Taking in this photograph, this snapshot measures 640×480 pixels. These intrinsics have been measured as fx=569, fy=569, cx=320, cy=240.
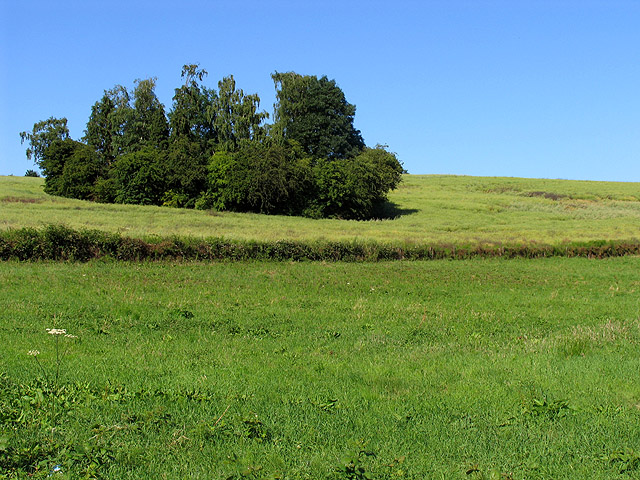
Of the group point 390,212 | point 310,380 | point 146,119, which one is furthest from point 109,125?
point 310,380

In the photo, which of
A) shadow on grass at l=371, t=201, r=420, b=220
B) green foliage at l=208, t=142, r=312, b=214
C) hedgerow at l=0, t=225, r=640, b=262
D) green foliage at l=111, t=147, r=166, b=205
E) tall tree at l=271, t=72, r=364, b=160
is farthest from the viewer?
tall tree at l=271, t=72, r=364, b=160

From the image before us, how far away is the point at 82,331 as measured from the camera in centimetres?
1054

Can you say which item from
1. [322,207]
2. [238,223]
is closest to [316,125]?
[322,207]

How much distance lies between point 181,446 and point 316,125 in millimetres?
69589

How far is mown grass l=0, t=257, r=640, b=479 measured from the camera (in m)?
5.26

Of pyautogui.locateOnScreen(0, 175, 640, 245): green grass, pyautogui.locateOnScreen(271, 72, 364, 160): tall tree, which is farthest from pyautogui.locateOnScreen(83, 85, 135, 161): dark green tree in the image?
pyautogui.locateOnScreen(271, 72, 364, 160): tall tree

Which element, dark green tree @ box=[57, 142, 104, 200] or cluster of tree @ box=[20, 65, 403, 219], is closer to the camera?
cluster of tree @ box=[20, 65, 403, 219]

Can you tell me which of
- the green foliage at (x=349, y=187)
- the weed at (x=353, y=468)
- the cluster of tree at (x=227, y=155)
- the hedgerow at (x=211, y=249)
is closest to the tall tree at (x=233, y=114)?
the cluster of tree at (x=227, y=155)

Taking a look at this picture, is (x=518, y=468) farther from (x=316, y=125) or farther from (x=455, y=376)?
(x=316, y=125)

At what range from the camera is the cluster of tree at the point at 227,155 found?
5944 cm

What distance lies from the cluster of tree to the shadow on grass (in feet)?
2.22

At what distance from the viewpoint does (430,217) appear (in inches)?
2459

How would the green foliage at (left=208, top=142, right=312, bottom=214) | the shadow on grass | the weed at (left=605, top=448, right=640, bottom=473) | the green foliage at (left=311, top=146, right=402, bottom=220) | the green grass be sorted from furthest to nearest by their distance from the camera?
1. the shadow on grass
2. the green foliage at (left=311, top=146, right=402, bottom=220)
3. the green foliage at (left=208, top=142, right=312, bottom=214)
4. the green grass
5. the weed at (left=605, top=448, right=640, bottom=473)

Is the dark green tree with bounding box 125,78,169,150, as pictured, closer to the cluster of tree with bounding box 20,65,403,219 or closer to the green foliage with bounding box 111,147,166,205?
the cluster of tree with bounding box 20,65,403,219
